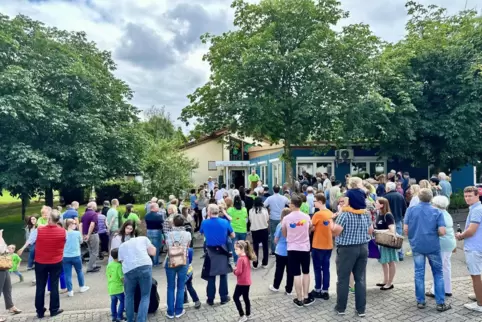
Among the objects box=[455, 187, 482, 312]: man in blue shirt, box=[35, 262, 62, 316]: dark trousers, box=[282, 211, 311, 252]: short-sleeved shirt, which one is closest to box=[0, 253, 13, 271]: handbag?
box=[35, 262, 62, 316]: dark trousers

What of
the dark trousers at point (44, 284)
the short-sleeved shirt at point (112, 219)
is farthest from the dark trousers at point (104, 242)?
the dark trousers at point (44, 284)

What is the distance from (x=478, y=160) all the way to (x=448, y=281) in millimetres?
13406

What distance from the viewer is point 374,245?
6551mm

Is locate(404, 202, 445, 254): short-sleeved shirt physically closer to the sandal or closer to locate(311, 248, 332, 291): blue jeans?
locate(311, 248, 332, 291): blue jeans

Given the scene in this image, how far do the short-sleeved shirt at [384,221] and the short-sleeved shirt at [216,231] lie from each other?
273 centimetres

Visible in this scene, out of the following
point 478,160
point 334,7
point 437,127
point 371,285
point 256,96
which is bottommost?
point 371,285

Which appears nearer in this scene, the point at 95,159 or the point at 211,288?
the point at 211,288

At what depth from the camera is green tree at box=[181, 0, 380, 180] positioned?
12.8 meters

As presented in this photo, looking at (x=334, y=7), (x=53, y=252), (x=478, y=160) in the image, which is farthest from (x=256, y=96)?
(x=478, y=160)

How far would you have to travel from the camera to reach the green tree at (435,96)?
14883 millimetres

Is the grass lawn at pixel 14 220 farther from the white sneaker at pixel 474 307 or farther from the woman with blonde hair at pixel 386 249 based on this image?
the white sneaker at pixel 474 307

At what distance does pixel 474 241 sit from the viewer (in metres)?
5.24

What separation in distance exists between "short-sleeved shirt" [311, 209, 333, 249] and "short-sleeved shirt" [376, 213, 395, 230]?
0.90 meters

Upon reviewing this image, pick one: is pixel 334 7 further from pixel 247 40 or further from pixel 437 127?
pixel 437 127
